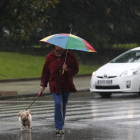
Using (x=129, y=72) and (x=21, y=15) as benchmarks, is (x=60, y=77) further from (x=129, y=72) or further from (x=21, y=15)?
(x=21, y=15)

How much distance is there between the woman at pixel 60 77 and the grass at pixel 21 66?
18.9 m

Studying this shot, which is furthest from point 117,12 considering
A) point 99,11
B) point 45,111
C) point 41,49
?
point 45,111

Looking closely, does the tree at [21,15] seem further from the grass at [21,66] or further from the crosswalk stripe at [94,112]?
the grass at [21,66]

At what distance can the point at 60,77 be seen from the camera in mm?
9516

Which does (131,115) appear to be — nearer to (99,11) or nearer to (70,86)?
(70,86)

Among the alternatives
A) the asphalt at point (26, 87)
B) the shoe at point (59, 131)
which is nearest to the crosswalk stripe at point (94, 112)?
the shoe at point (59, 131)

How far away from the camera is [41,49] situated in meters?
38.6

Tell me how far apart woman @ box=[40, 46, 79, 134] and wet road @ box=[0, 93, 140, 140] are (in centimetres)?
39

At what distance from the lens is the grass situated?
29609 millimetres

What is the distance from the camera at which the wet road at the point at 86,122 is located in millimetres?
9328

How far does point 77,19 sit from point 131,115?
24114 mm

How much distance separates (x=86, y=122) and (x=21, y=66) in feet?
68.0

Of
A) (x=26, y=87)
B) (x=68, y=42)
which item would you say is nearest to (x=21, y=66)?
(x=26, y=87)

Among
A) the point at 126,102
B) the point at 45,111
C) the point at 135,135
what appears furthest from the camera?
the point at 126,102
